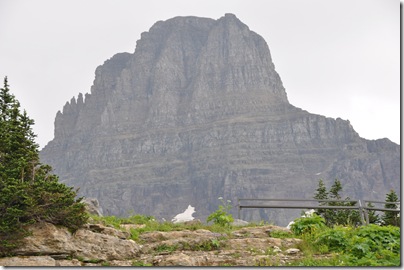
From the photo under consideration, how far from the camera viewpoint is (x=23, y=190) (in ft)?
37.2

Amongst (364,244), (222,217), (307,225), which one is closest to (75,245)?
(222,217)

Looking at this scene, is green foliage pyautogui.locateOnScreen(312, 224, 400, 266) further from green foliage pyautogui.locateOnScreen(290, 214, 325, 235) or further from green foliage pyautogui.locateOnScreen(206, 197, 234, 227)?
green foliage pyautogui.locateOnScreen(206, 197, 234, 227)

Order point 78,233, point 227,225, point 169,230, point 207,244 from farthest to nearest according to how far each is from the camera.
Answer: point 227,225 → point 169,230 → point 207,244 → point 78,233

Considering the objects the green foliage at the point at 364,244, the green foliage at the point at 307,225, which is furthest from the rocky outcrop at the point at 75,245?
the green foliage at the point at 364,244

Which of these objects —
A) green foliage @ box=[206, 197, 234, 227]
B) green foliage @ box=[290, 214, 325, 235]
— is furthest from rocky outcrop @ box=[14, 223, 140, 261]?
green foliage @ box=[290, 214, 325, 235]

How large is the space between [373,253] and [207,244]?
14.0ft

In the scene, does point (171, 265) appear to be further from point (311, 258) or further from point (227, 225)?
point (227, 225)

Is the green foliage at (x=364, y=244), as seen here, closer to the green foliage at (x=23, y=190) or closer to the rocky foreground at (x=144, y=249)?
the rocky foreground at (x=144, y=249)

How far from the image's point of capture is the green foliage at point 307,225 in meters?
14.6

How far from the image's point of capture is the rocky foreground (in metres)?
11.6

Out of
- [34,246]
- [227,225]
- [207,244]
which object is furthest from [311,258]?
[34,246]

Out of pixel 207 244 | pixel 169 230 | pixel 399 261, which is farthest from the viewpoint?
pixel 169 230

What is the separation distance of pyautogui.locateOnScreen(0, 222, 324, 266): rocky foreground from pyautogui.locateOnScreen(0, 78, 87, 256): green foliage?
300mm

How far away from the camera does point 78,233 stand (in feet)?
40.8
